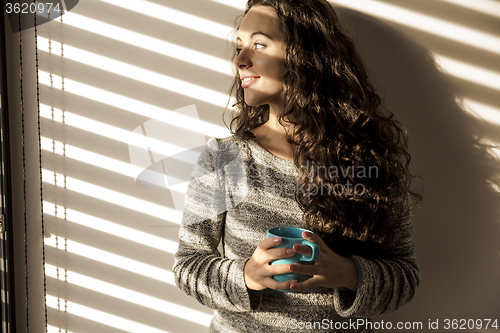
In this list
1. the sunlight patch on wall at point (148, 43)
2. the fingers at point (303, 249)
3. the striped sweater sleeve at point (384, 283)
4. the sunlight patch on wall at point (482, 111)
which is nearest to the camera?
the fingers at point (303, 249)

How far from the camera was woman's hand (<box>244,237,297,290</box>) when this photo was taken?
621mm

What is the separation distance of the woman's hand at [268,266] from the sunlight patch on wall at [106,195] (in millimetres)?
399

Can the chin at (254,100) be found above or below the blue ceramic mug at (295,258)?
above

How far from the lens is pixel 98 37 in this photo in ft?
2.92

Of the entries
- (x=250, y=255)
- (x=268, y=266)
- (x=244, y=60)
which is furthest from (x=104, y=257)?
(x=244, y=60)

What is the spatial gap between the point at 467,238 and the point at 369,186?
47cm

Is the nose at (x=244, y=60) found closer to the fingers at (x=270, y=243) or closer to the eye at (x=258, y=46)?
the eye at (x=258, y=46)

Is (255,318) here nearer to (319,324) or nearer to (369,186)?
(319,324)

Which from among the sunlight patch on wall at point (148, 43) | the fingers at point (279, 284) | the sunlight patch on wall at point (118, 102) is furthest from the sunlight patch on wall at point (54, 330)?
the sunlight patch on wall at point (148, 43)

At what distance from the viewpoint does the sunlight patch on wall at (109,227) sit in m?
0.98

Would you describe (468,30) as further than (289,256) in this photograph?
Yes

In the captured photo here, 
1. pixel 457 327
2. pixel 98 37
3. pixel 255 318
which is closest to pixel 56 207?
pixel 98 37

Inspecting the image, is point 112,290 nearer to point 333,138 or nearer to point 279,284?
point 279,284

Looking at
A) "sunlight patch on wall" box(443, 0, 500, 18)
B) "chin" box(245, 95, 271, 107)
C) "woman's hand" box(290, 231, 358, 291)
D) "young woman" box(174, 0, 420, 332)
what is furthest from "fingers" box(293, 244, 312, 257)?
"sunlight patch on wall" box(443, 0, 500, 18)
